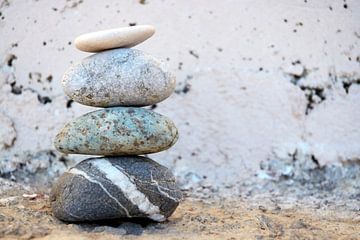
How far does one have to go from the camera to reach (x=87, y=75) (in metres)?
3.31

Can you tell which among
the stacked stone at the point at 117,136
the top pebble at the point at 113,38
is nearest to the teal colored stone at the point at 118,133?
the stacked stone at the point at 117,136

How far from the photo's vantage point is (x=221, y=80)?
4.52m

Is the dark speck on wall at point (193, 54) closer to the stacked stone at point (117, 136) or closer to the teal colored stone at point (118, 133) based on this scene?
the stacked stone at point (117, 136)

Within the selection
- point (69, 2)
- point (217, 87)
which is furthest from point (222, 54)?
point (69, 2)

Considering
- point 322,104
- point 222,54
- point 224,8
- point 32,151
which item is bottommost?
point 32,151

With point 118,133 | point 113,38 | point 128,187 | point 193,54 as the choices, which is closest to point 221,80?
point 193,54

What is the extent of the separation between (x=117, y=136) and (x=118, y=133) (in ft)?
0.05

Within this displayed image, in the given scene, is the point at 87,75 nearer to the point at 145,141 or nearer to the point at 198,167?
the point at 145,141

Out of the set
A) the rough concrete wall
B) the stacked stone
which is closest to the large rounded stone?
the stacked stone

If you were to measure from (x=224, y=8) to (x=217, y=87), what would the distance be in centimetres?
60

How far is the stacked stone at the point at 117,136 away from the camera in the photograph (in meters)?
3.17

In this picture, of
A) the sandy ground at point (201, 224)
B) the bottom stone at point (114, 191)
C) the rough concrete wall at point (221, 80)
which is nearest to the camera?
the sandy ground at point (201, 224)

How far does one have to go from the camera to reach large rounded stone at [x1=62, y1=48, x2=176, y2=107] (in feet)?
A: 10.8

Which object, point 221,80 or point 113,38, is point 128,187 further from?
point 221,80
